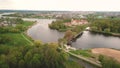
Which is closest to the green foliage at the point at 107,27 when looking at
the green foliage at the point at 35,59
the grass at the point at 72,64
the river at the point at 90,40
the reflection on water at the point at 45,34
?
the river at the point at 90,40

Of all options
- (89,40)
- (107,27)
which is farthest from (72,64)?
(107,27)

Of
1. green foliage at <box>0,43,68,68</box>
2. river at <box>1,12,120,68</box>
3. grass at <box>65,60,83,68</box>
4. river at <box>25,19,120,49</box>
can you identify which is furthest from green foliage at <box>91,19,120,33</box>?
green foliage at <box>0,43,68,68</box>

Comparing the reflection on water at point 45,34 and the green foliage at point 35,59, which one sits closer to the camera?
the green foliage at point 35,59

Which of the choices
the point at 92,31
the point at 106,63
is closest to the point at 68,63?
the point at 106,63

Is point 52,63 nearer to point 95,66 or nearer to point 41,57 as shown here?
point 41,57

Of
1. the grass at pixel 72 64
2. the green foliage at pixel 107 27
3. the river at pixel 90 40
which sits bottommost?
the river at pixel 90 40

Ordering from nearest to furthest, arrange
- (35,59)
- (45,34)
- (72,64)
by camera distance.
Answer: (35,59) < (72,64) < (45,34)

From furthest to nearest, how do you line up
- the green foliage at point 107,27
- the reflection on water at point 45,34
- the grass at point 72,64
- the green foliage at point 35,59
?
the green foliage at point 107,27 → the reflection on water at point 45,34 → the grass at point 72,64 → the green foliage at point 35,59

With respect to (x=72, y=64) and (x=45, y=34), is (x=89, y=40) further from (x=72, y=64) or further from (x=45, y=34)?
(x=72, y=64)

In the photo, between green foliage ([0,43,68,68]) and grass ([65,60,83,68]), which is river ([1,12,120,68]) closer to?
grass ([65,60,83,68])

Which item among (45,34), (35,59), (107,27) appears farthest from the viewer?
(107,27)

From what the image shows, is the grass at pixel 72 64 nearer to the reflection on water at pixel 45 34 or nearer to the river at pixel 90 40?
the river at pixel 90 40
